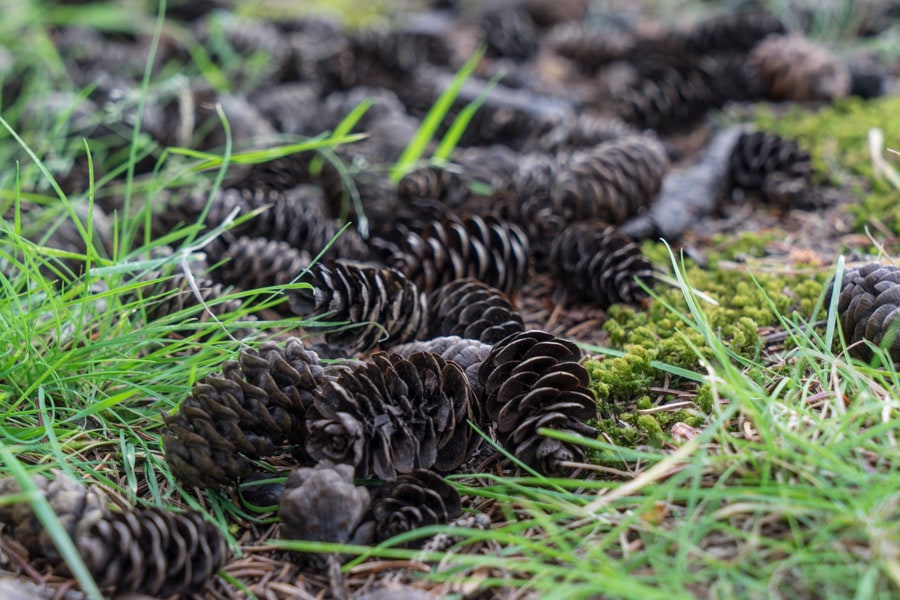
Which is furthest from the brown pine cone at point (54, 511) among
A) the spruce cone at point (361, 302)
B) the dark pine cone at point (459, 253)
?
the dark pine cone at point (459, 253)

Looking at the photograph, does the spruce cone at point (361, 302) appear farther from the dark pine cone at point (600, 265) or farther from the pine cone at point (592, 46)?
the pine cone at point (592, 46)

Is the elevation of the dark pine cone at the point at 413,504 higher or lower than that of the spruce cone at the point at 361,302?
lower

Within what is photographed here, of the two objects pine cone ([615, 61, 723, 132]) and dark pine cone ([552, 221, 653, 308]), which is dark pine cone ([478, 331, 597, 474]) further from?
pine cone ([615, 61, 723, 132])

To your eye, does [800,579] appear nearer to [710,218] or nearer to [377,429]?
[377,429]

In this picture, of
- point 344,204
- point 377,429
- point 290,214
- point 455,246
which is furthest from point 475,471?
point 344,204

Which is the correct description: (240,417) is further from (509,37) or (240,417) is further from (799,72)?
(509,37)

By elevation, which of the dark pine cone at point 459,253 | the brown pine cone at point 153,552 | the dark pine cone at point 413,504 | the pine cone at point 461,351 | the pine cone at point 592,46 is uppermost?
the pine cone at point 592,46

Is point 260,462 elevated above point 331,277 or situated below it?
below

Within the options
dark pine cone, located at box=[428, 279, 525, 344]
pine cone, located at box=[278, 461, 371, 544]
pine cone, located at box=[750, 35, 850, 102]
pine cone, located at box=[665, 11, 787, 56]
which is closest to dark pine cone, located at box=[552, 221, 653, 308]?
dark pine cone, located at box=[428, 279, 525, 344]
